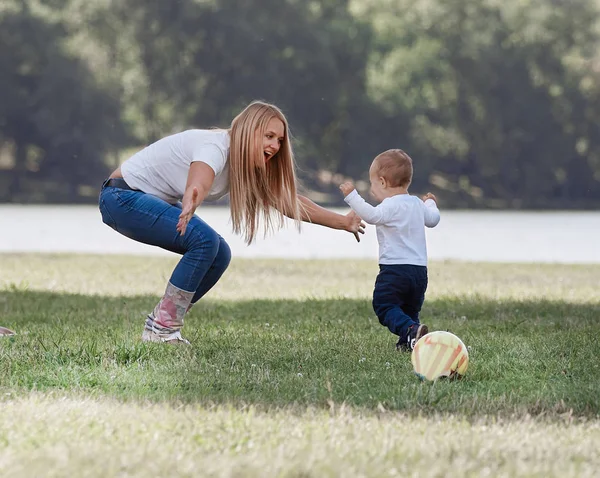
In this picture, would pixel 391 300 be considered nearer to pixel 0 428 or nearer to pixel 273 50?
pixel 0 428

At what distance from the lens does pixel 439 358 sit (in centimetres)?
532

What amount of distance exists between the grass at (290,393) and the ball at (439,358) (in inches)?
3.1

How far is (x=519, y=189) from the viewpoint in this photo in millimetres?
57906

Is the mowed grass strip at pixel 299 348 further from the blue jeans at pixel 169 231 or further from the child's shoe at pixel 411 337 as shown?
the blue jeans at pixel 169 231

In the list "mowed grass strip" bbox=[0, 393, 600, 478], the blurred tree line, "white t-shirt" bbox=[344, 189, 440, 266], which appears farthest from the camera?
the blurred tree line

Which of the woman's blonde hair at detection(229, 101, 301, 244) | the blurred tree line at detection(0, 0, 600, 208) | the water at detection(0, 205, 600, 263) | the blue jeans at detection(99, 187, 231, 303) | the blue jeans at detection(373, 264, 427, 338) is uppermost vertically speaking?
the blurred tree line at detection(0, 0, 600, 208)

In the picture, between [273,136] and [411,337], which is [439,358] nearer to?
[411,337]

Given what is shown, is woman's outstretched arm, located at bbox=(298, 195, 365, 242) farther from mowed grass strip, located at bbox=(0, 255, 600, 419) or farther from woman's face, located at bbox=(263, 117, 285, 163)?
mowed grass strip, located at bbox=(0, 255, 600, 419)

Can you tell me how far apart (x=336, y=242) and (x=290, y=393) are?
19129 millimetres

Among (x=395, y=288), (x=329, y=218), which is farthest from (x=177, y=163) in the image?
(x=395, y=288)

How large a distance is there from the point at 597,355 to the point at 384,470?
3.23 meters

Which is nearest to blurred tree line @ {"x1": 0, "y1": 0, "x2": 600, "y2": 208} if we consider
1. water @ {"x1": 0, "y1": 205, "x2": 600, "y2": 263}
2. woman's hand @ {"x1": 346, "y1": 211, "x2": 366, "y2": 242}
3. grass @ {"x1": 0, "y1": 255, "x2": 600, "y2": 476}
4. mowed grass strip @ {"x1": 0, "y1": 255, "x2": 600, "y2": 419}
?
water @ {"x1": 0, "y1": 205, "x2": 600, "y2": 263}

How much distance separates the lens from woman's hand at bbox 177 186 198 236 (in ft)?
19.6

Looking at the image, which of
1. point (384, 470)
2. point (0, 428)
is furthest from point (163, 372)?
point (384, 470)
